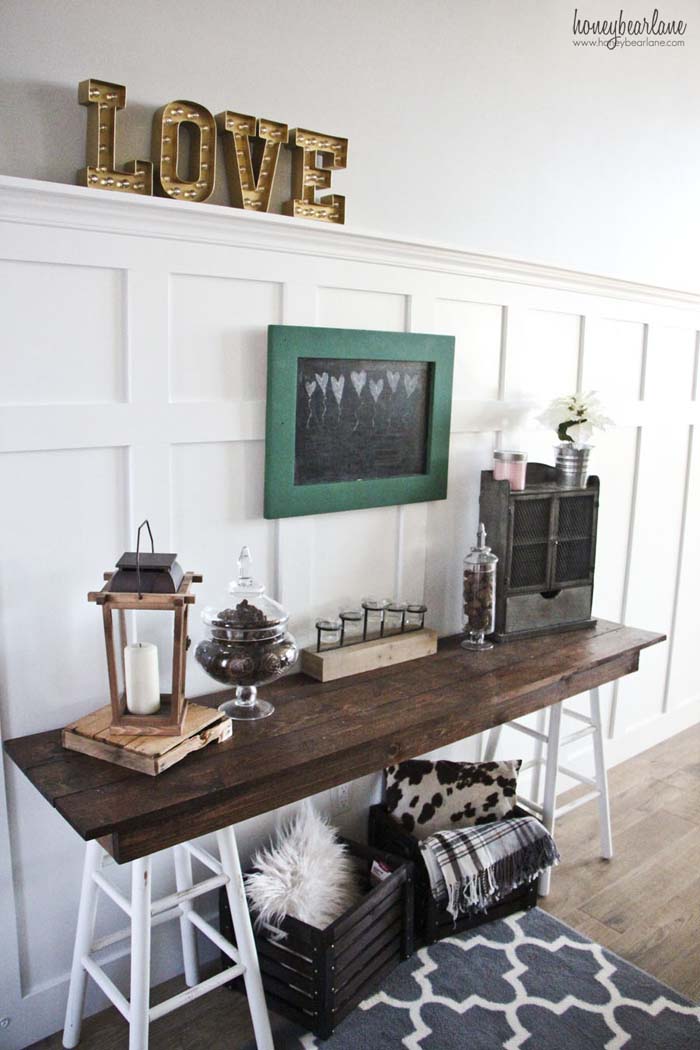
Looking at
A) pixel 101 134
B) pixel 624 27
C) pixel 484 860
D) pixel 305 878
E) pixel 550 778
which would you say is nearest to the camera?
pixel 101 134

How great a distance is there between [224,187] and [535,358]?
1239 mm

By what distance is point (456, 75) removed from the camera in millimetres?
2576

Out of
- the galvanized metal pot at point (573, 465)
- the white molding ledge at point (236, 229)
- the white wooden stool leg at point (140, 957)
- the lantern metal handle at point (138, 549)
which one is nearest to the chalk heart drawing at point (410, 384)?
the white molding ledge at point (236, 229)

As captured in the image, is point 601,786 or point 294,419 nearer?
point 294,419

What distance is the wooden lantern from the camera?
1.78m

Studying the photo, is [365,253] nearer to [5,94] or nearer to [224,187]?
[224,187]

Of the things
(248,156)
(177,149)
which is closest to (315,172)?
(248,156)

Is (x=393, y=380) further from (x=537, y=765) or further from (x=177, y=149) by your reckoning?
(x=537, y=765)

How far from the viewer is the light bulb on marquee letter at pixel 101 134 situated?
1803 millimetres

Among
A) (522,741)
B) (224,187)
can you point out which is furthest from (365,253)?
(522,741)

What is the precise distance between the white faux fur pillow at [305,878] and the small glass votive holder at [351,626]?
1.53 ft

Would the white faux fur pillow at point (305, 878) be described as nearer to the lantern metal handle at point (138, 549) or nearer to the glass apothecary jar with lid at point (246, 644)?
the glass apothecary jar with lid at point (246, 644)

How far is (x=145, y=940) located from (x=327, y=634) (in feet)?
2.91

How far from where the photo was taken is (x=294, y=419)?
2.25 m
